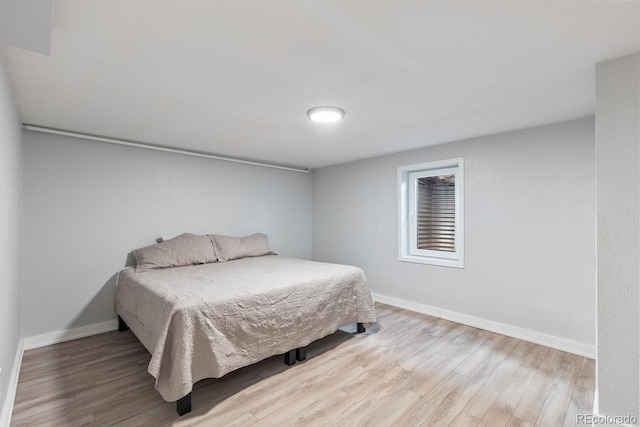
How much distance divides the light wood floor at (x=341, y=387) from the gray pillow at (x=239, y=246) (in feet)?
4.35

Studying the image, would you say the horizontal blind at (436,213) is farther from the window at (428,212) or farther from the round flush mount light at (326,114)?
the round flush mount light at (326,114)

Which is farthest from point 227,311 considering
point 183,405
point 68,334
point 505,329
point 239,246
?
point 505,329

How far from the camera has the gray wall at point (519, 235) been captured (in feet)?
8.52

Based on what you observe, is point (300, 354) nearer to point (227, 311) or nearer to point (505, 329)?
point (227, 311)

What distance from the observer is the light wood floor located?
1.78 metres

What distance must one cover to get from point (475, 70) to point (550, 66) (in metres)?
0.42

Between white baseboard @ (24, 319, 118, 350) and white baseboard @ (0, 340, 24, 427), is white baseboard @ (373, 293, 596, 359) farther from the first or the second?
white baseboard @ (0, 340, 24, 427)

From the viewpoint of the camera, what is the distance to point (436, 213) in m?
3.84

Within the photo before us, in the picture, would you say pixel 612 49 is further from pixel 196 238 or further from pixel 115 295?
pixel 115 295

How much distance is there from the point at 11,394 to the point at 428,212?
415 cm

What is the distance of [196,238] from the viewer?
3.54 m

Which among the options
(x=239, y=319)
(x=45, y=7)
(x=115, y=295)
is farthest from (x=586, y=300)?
(x=115, y=295)

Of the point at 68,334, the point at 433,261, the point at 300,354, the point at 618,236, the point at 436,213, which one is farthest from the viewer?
the point at 436,213

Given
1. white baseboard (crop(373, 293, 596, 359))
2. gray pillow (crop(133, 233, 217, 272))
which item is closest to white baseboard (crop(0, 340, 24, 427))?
gray pillow (crop(133, 233, 217, 272))
